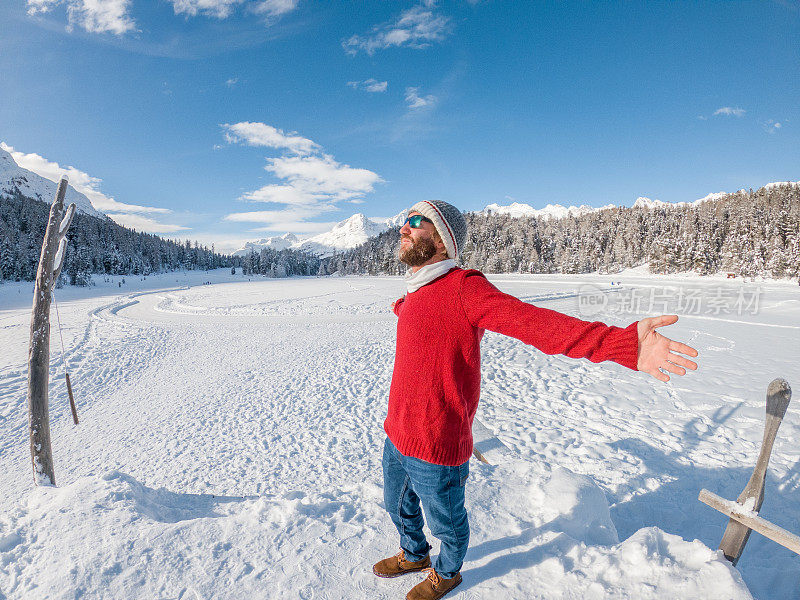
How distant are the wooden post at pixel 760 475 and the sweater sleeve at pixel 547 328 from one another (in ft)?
4.63

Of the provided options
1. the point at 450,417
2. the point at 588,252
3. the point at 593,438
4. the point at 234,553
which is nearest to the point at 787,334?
the point at 593,438

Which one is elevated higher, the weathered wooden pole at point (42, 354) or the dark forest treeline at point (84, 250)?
the dark forest treeline at point (84, 250)

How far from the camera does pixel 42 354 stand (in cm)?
378

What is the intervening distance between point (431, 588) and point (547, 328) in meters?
1.82

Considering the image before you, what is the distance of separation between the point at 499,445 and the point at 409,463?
3.22m

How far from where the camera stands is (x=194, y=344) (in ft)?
40.6

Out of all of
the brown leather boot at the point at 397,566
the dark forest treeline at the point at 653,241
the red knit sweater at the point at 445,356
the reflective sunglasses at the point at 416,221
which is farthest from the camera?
the dark forest treeline at the point at 653,241

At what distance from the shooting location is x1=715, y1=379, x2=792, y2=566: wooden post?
206 centimetres

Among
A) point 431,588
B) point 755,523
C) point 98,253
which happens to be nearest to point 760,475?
point 755,523

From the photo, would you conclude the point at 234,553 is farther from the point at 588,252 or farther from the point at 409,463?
the point at 588,252

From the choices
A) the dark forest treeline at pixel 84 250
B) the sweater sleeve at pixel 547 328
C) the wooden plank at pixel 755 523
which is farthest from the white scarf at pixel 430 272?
the dark forest treeline at pixel 84 250

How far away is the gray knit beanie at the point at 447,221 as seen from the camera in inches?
71.7

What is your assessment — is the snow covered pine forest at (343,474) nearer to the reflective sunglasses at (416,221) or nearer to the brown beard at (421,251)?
the brown beard at (421,251)

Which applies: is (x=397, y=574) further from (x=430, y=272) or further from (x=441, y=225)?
(x=441, y=225)
